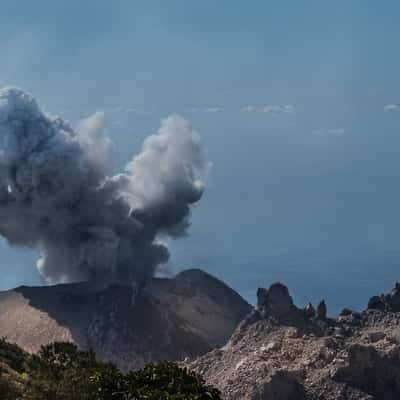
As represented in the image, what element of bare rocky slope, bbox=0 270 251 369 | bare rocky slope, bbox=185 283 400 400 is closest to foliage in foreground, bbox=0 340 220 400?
bare rocky slope, bbox=185 283 400 400

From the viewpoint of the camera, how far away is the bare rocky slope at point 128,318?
8069 cm

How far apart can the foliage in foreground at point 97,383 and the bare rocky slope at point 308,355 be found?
20.7 meters

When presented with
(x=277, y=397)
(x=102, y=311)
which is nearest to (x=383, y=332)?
(x=277, y=397)

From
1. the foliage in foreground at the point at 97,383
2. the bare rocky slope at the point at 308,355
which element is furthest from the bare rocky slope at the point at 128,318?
the foliage in foreground at the point at 97,383

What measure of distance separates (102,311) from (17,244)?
56.7ft

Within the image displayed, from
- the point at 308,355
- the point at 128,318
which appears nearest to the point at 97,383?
the point at 308,355

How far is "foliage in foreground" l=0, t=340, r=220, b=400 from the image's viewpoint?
3575 cm

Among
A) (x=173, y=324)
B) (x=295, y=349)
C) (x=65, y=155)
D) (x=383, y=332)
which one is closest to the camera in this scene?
(x=295, y=349)

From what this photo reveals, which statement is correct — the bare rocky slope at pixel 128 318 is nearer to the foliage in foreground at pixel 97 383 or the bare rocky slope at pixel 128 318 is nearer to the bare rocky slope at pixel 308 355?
the bare rocky slope at pixel 308 355

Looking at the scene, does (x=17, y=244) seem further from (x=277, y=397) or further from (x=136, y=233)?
(x=277, y=397)

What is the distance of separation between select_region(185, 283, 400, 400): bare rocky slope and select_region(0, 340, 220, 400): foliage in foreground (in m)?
20.7

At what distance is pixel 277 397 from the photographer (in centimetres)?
5938

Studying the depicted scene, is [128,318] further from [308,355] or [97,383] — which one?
[97,383]

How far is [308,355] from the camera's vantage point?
6353 centimetres
